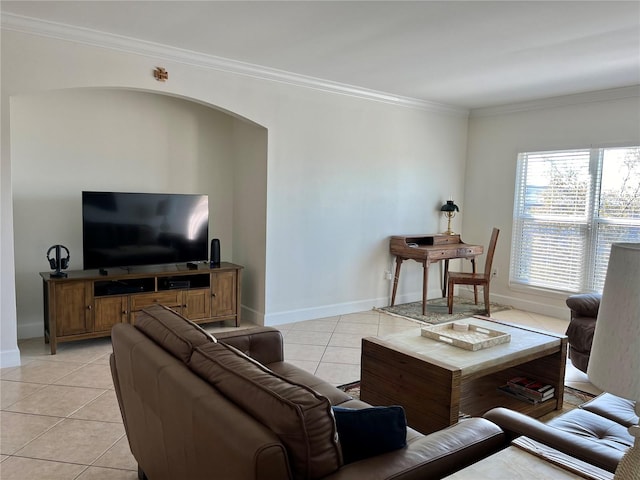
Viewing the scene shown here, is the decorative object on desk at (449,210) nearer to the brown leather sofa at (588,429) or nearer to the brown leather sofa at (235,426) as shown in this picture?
the brown leather sofa at (588,429)

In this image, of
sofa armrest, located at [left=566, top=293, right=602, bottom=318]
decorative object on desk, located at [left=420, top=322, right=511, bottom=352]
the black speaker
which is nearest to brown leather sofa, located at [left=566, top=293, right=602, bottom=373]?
sofa armrest, located at [left=566, top=293, right=602, bottom=318]

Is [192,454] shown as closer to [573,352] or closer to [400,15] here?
[400,15]

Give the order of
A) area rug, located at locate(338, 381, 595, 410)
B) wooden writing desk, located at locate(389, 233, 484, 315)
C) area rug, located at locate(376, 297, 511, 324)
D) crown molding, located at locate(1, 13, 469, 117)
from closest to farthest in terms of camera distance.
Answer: area rug, located at locate(338, 381, 595, 410), crown molding, located at locate(1, 13, 469, 117), area rug, located at locate(376, 297, 511, 324), wooden writing desk, located at locate(389, 233, 484, 315)

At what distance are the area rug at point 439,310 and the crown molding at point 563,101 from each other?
2454mm

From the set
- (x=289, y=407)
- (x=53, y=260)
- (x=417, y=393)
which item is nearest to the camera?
(x=289, y=407)

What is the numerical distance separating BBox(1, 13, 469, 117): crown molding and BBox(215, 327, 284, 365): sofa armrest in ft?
8.38

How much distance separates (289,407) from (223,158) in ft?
14.5

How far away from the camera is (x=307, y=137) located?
5051mm

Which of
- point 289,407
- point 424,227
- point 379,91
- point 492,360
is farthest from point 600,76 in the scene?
point 289,407

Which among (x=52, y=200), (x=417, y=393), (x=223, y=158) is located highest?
(x=223, y=158)

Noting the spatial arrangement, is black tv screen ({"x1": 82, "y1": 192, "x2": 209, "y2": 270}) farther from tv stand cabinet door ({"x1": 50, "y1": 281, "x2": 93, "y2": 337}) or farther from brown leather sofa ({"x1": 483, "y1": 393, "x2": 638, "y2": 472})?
brown leather sofa ({"x1": 483, "y1": 393, "x2": 638, "y2": 472})

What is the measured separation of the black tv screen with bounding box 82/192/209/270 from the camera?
4195 millimetres

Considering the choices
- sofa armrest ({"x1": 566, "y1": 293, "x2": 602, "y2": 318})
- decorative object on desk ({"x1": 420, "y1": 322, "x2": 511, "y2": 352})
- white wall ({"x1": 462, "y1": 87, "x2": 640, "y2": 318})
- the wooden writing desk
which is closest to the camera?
decorative object on desk ({"x1": 420, "y1": 322, "x2": 511, "y2": 352})

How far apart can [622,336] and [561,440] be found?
0.79m
